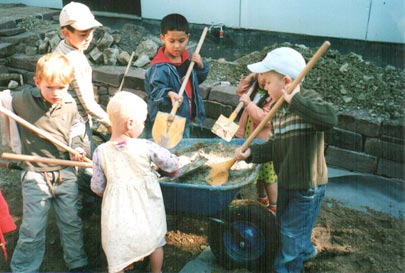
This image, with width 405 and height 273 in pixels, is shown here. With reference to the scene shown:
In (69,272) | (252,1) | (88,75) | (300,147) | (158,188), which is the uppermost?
(252,1)

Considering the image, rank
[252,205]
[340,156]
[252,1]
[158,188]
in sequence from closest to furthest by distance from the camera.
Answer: [158,188] → [252,205] → [340,156] → [252,1]

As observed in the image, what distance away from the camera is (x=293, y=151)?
2811mm

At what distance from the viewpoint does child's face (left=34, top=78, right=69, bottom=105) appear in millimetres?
2871

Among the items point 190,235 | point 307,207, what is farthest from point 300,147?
point 190,235

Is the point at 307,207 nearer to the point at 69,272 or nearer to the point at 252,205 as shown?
the point at 252,205

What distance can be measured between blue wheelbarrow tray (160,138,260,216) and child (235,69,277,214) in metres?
0.52

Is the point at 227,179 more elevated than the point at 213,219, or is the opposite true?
the point at 227,179

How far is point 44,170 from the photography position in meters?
3.04

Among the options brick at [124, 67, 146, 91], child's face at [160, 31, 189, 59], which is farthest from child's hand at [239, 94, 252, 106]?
brick at [124, 67, 146, 91]

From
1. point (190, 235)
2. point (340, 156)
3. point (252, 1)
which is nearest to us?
point (190, 235)

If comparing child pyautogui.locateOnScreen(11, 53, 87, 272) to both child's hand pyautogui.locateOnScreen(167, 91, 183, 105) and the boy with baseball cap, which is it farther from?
child's hand pyautogui.locateOnScreen(167, 91, 183, 105)

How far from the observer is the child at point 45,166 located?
9.52ft

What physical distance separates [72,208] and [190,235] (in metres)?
1.09

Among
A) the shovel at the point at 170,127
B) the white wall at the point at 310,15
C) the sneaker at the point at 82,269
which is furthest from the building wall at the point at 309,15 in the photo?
the sneaker at the point at 82,269
